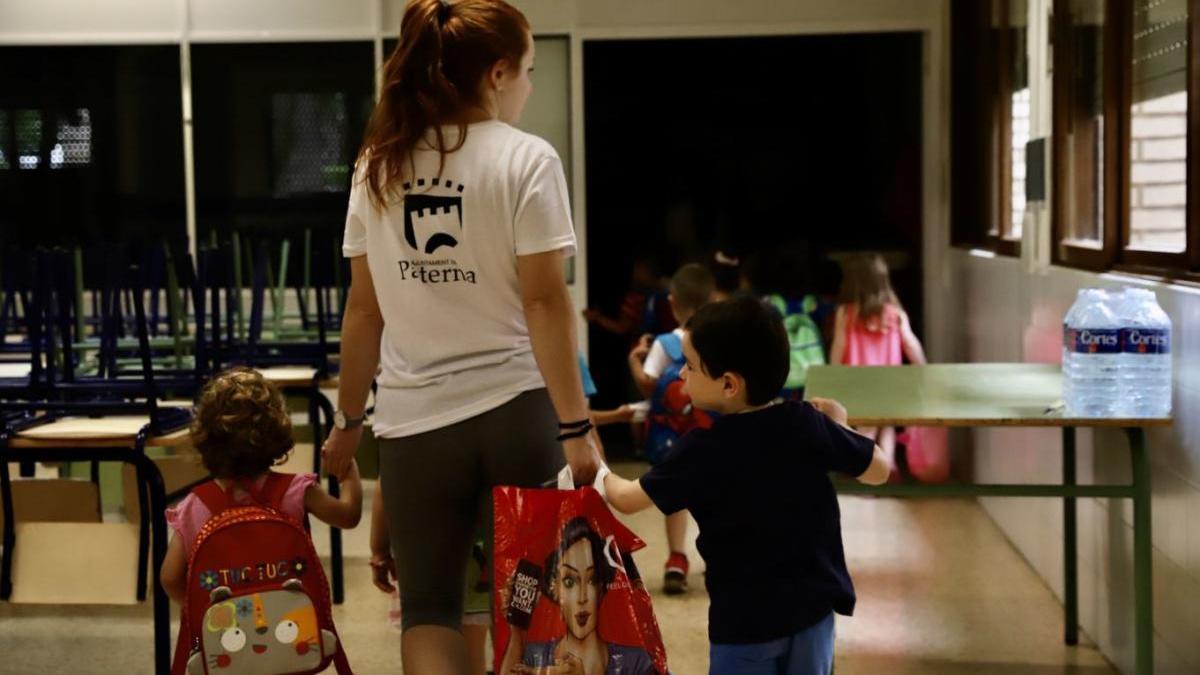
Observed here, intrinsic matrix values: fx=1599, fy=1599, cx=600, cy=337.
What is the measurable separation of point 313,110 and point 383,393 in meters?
5.32

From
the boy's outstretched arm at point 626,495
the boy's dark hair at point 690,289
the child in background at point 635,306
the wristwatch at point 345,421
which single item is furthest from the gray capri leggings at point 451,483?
the child in background at point 635,306

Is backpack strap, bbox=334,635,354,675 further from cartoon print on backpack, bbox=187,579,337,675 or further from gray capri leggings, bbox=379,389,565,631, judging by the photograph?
gray capri leggings, bbox=379,389,565,631

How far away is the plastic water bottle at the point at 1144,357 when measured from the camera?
3.26 metres

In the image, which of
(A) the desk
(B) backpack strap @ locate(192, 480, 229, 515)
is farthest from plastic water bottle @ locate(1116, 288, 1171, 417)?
(A) the desk

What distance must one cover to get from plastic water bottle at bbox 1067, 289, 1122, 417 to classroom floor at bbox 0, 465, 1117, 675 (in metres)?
0.79

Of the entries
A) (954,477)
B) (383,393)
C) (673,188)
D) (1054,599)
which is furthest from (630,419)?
(673,188)

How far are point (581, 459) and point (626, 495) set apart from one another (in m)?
0.12

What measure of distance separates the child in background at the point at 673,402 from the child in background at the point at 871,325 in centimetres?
154

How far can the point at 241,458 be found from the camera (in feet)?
9.65

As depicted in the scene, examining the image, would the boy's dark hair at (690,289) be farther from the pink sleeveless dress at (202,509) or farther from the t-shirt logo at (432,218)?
the t-shirt logo at (432,218)

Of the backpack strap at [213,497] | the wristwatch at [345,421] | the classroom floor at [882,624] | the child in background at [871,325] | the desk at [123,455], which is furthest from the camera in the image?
the child in background at [871,325]

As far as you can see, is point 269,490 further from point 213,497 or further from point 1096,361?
point 1096,361

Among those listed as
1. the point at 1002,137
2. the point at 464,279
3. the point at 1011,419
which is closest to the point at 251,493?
the point at 464,279

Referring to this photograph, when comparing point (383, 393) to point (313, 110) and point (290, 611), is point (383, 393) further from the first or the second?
point (313, 110)
